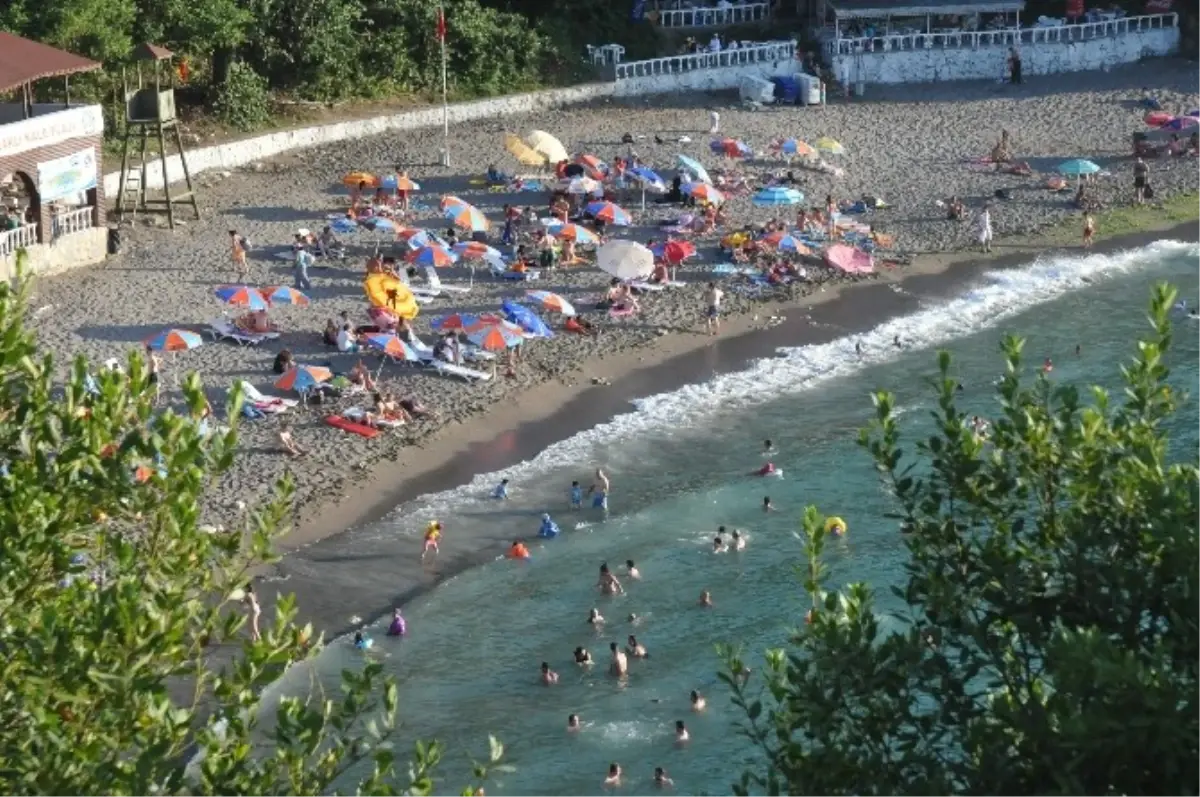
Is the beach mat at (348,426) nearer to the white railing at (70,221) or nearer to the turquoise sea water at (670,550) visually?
the turquoise sea water at (670,550)

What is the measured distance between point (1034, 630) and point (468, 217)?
94.8ft

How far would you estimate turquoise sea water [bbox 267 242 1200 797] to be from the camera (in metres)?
24.5

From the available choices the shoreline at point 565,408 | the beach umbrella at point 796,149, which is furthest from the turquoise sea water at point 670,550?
the beach umbrella at point 796,149

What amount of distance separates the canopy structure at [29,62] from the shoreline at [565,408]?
11135 millimetres

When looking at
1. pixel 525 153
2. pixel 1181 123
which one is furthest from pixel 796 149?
pixel 1181 123

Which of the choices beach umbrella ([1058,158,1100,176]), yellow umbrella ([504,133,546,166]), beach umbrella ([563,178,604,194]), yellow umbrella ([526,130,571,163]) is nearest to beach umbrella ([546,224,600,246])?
beach umbrella ([563,178,604,194])

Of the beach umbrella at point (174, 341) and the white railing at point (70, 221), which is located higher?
the white railing at point (70, 221)

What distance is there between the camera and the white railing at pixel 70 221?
124ft

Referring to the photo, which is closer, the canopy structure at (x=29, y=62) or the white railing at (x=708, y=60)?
the canopy structure at (x=29, y=62)

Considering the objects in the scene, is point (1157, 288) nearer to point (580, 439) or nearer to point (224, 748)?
point (224, 748)

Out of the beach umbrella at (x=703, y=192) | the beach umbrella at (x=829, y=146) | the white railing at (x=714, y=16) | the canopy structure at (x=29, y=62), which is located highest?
the canopy structure at (x=29, y=62)

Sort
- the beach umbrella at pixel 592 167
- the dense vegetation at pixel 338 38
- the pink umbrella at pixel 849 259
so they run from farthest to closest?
the beach umbrella at pixel 592 167 → the dense vegetation at pixel 338 38 → the pink umbrella at pixel 849 259

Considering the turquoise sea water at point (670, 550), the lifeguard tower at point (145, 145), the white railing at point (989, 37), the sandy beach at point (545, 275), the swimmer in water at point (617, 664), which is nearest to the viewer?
the turquoise sea water at point (670, 550)

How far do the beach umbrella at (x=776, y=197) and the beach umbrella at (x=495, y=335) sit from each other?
11.6 m
